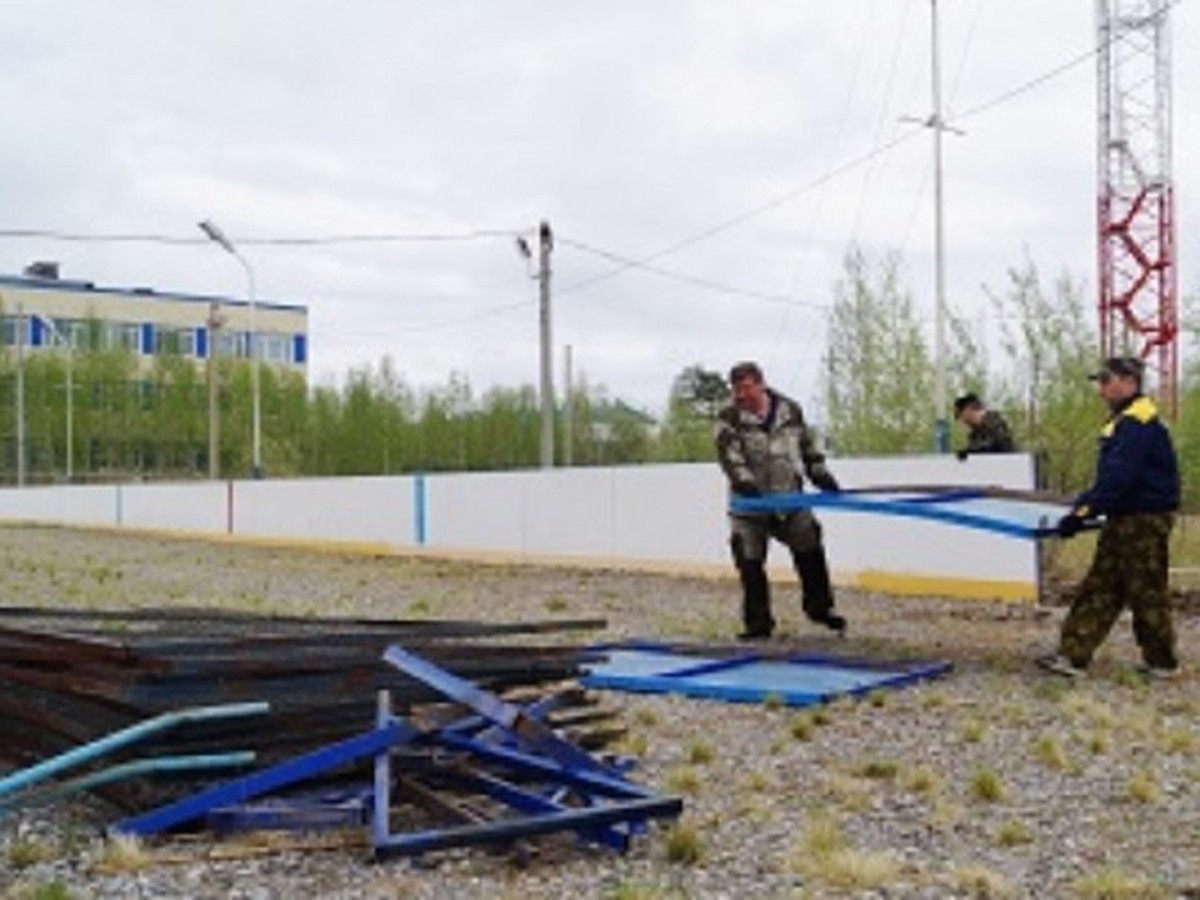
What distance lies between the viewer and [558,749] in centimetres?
557

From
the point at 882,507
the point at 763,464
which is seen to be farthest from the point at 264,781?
the point at 763,464

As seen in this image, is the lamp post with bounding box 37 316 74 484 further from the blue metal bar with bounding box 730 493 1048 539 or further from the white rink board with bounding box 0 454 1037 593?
the blue metal bar with bounding box 730 493 1048 539

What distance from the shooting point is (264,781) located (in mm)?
5523

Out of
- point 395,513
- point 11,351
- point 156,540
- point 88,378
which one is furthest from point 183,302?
point 395,513

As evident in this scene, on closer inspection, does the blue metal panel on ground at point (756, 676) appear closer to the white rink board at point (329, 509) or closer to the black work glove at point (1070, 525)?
the black work glove at point (1070, 525)

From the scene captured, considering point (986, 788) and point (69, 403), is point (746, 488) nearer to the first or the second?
point (986, 788)

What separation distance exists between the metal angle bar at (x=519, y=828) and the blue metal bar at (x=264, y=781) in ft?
1.25

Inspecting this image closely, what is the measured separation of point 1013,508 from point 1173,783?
13.9ft

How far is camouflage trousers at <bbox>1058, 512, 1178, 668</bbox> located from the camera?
877 centimetres

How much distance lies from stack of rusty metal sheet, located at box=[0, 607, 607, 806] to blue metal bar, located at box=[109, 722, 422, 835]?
0.32 metres

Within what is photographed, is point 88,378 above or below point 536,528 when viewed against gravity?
above

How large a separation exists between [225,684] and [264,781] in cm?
62

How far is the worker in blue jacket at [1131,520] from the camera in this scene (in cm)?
873

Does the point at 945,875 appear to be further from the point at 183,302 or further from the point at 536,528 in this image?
the point at 183,302
